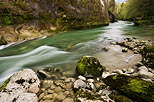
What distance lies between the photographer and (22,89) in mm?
3006

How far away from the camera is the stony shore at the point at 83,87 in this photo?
8.22ft

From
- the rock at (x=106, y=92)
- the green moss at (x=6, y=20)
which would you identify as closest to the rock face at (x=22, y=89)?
the rock at (x=106, y=92)

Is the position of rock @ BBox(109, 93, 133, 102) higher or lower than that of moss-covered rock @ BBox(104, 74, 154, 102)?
lower

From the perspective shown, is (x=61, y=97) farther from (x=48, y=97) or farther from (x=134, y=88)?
(x=134, y=88)

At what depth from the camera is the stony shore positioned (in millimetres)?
2506

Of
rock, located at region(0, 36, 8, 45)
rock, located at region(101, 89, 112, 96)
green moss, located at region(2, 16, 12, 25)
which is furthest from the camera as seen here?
green moss, located at region(2, 16, 12, 25)

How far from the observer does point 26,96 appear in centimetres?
272

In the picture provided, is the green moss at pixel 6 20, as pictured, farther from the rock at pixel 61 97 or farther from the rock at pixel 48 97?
the rock at pixel 61 97

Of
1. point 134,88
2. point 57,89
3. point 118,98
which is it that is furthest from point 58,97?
point 134,88

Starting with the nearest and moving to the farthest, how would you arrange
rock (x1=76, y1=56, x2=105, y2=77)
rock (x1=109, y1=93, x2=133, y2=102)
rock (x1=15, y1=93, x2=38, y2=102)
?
rock (x1=109, y1=93, x2=133, y2=102) → rock (x1=15, y1=93, x2=38, y2=102) → rock (x1=76, y1=56, x2=105, y2=77)

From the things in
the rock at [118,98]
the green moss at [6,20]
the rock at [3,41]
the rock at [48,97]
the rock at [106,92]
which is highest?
the green moss at [6,20]

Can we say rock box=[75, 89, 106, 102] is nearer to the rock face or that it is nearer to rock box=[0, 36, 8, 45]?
the rock face

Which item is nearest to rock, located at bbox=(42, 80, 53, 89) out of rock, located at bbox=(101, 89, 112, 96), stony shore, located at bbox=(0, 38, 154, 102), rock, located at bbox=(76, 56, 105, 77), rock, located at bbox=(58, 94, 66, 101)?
stony shore, located at bbox=(0, 38, 154, 102)

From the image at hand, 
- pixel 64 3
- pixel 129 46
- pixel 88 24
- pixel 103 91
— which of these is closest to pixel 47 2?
pixel 64 3
